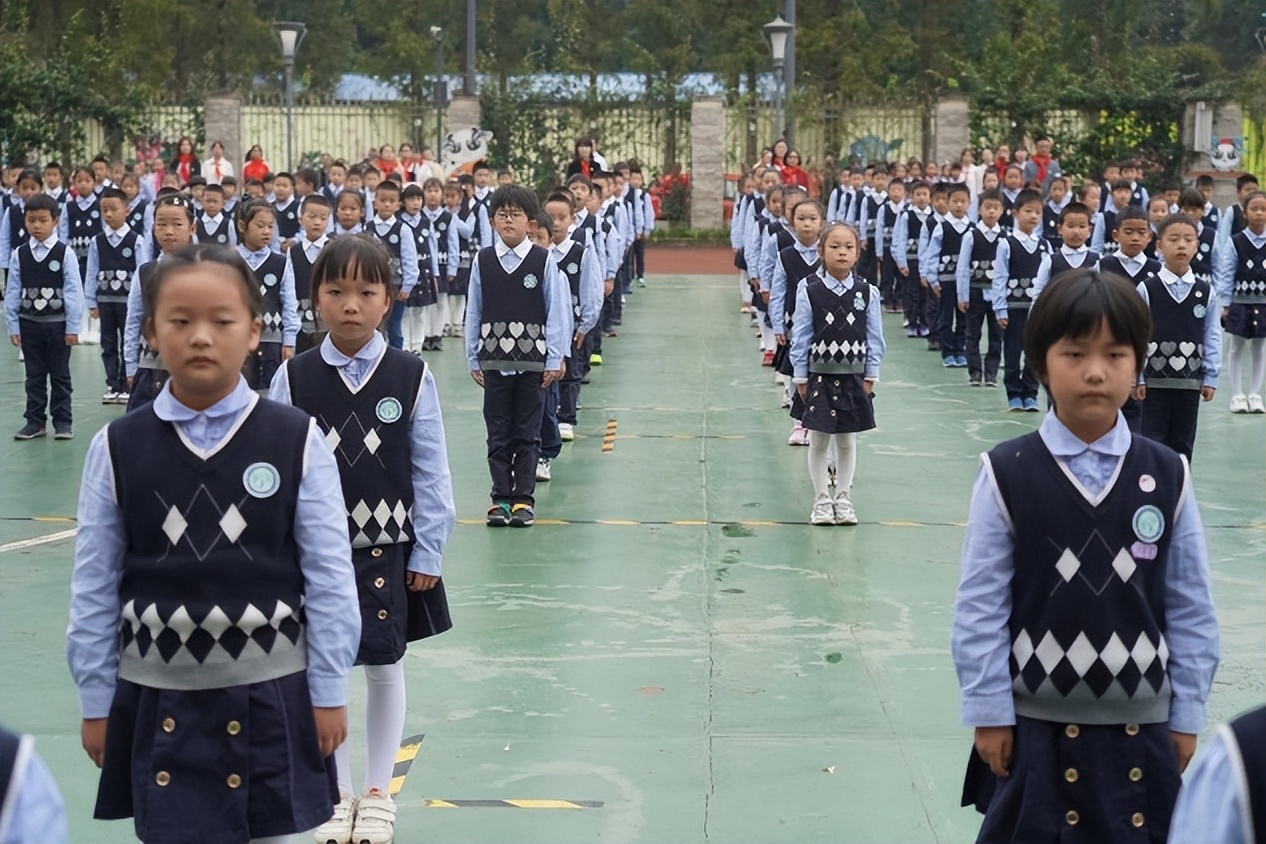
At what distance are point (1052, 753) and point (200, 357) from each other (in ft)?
5.80

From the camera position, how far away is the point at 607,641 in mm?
7070

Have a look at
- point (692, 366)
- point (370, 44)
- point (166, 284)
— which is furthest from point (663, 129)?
point (370, 44)

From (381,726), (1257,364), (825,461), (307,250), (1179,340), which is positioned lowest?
(381,726)

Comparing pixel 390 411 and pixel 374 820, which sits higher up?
pixel 390 411

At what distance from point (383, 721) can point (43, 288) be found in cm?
780

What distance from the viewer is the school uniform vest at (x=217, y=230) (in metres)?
13.7

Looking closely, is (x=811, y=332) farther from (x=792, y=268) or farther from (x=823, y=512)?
(x=792, y=268)

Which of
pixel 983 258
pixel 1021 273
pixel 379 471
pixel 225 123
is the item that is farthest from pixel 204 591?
pixel 225 123

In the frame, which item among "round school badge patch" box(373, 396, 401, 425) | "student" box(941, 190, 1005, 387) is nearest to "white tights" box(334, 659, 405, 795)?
"round school badge patch" box(373, 396, 401, 425)

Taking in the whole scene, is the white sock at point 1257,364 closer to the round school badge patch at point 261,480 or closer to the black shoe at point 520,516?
the black shoe at point 520,516

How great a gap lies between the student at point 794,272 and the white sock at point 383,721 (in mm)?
6353

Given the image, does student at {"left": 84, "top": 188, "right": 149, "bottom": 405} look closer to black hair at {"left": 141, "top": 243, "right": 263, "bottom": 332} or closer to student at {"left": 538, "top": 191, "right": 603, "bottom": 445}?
student at {"left": 538, "top": 191, "right": 603, "bottom": 445}

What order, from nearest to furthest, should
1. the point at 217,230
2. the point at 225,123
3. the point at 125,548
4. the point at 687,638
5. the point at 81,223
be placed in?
1. the point at 125,548
2. the point at 687,638
3. the point at 217,230
4. the point at 81,223
5. the point at 225,123

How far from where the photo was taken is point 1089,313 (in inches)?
136
